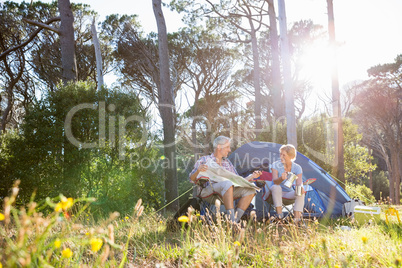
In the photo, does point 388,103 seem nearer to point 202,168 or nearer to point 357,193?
point 357,193

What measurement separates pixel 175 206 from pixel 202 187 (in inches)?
139

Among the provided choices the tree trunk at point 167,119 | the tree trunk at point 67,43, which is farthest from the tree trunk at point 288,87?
the tree trunk at point 67,43

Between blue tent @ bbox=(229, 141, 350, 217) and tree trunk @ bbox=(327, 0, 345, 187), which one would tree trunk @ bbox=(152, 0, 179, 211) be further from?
tree trunk @ bbox=(327, 0, 345, 187)

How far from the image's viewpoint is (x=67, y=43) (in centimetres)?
657

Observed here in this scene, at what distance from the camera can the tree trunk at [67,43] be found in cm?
646

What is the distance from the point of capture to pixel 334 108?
314 inches

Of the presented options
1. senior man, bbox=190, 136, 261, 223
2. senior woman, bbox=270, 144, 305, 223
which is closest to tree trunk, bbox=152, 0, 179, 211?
senior man, bbox=190, 136, 261, 223

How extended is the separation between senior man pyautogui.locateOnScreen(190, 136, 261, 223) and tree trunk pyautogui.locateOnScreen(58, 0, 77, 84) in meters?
4.20

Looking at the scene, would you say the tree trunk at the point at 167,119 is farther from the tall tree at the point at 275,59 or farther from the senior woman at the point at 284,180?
the tall tree at the point at 275,59

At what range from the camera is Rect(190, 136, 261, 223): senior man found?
3.23 metres

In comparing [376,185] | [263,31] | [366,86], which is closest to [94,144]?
[263,31]

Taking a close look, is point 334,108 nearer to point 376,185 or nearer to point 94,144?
point 94,144

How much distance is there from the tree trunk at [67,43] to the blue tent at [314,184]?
3961mm

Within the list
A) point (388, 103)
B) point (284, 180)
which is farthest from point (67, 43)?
point (388, 103)
